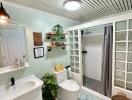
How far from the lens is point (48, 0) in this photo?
5.38 feet

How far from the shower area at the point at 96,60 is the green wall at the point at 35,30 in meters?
1.09

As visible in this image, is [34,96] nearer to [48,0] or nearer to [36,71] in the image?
[36,71]

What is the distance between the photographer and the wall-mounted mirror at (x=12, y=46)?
163 centimetres

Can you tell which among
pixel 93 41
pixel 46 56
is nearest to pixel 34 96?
pixel 46 56

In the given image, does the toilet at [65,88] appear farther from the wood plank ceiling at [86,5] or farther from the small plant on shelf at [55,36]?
the wood plank ceiling at [86,5]

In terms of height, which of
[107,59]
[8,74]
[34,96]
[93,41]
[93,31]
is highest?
[93,31]

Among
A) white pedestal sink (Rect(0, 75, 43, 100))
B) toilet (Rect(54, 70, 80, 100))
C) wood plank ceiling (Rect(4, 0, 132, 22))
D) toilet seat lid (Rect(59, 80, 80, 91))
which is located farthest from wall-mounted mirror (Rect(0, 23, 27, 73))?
toilet seat lid (Rect(59, 80, 80, 91))

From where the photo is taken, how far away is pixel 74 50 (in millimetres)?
2842

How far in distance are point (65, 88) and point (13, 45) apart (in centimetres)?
146

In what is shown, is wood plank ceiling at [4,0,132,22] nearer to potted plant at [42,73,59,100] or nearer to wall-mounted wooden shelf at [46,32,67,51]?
wall-mounted wooden shelf at [46,32,67,51]

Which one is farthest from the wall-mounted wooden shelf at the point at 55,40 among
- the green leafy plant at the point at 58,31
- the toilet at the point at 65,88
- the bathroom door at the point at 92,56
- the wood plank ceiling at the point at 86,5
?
the bathroom door at the point at 92,56

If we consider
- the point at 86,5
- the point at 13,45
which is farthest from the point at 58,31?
the point at 13,45

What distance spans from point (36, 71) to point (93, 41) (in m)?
2.15

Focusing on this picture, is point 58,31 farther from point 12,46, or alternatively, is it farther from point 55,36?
point 12,46
